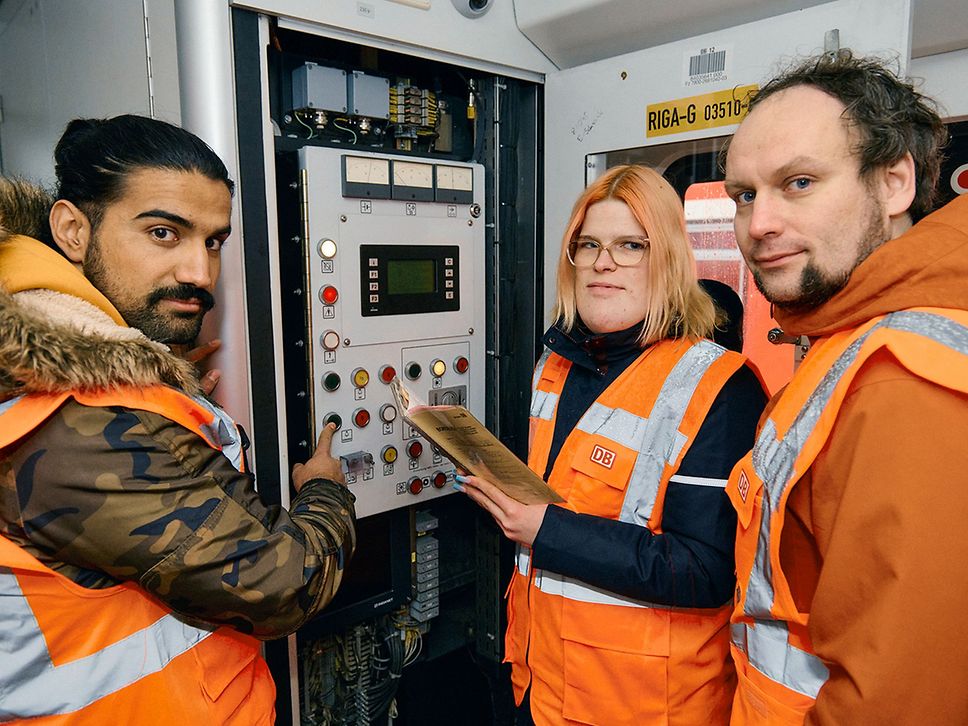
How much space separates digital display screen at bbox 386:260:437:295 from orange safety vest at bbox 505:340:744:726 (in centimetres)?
71

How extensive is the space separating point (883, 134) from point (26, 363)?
1.24m

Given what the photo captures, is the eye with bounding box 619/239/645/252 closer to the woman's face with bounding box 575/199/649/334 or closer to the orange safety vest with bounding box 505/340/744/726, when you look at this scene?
the woman's face with bounding box 575/199/649/334

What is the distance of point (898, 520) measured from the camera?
0.71 meters

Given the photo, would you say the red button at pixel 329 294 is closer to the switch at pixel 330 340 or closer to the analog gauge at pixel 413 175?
the switch at pixel 330 340

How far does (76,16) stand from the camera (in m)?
2.01

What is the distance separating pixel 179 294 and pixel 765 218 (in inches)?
40.4

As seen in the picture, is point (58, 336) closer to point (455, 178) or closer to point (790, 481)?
point (790, 481)

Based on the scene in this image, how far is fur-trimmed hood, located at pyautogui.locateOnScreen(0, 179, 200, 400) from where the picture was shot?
2.98ft

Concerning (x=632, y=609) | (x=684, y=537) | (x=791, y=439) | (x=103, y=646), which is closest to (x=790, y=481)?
(x=791, y=439)

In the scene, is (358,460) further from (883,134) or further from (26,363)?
(883,134)

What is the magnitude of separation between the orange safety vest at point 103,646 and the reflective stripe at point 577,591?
0.62 metres

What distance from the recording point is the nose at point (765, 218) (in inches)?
39.2

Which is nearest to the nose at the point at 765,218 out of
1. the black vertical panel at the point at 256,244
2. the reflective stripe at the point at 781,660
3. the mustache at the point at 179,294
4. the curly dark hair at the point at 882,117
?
the curly dark hair at the point at 882,117

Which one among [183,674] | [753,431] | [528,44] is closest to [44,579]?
[183,674]
